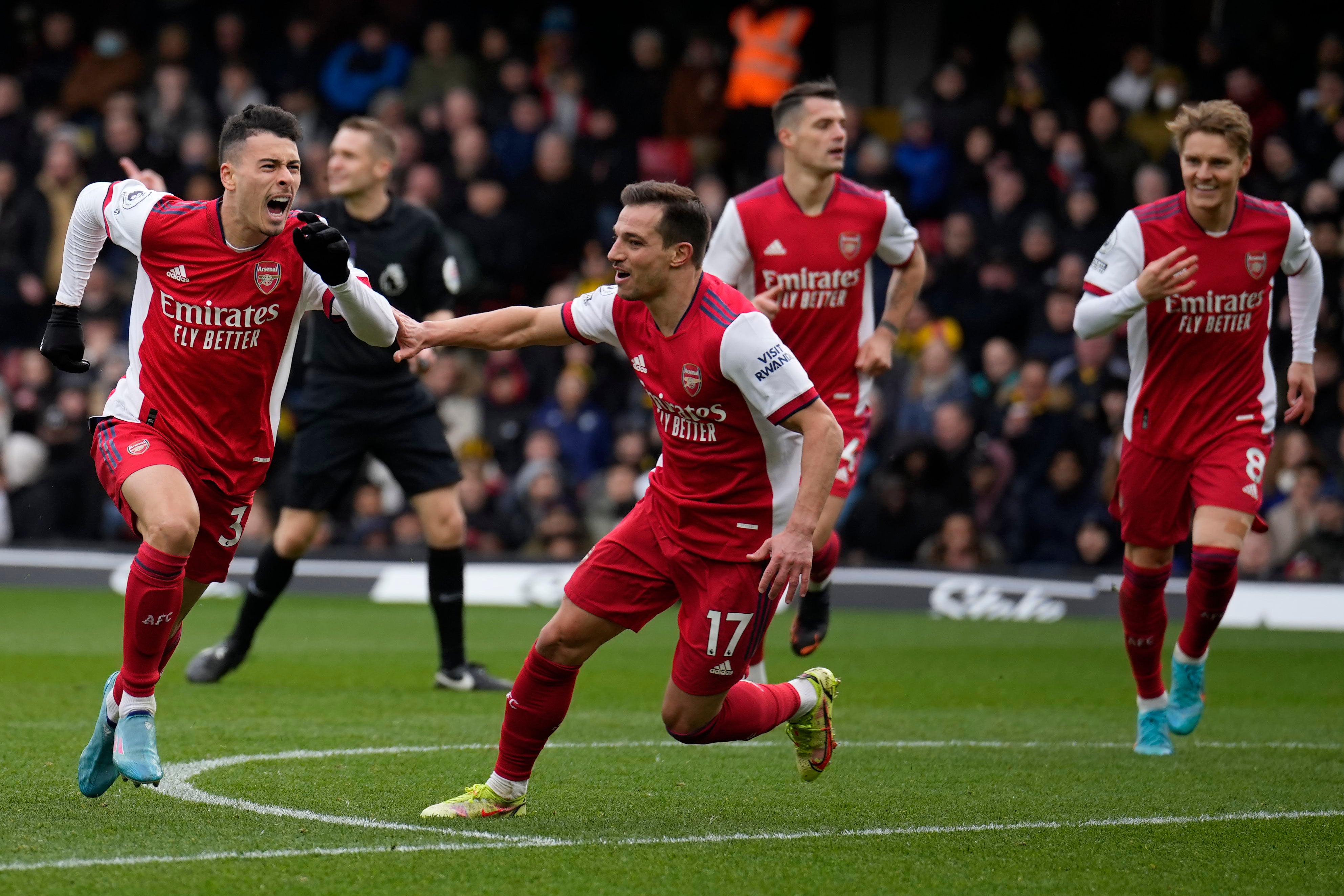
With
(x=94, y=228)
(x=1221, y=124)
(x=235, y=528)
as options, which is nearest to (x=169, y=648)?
(x=235, y=528)

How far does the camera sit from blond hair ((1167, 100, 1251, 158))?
7.61 metres

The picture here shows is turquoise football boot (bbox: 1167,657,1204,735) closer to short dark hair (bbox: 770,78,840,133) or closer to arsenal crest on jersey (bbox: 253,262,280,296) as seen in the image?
short dark hair (bbox: 770,78,840,133)

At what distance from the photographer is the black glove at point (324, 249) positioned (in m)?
6.08

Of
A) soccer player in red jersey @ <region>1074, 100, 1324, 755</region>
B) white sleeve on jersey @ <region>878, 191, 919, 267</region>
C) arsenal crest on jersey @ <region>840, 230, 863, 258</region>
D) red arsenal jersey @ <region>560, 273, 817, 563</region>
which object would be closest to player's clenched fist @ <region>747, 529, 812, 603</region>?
red arsenal jersey @ <region>560, 273, 817, 563</region>

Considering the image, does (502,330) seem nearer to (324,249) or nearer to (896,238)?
(324,249)

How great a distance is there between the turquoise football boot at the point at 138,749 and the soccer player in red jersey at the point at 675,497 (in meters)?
0.91

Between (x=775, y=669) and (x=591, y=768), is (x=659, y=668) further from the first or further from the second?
(x=591, y=768)

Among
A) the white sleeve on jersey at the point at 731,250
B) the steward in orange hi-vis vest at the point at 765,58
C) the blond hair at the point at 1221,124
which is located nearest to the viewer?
the blond hair at the point at 1221,124

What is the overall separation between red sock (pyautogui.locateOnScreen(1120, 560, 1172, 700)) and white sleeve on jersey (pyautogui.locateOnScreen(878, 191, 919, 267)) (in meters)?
1.99

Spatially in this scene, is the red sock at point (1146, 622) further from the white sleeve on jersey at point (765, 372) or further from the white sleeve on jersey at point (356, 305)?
the white sleeve on jersey at point (356, 305)

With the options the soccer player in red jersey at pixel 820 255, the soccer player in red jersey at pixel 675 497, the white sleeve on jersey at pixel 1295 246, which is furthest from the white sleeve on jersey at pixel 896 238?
the soccer player in red jersey at pixel 675 497

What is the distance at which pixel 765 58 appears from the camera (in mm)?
18312

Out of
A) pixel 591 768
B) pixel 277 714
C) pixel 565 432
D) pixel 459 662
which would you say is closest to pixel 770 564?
pixel 591 768

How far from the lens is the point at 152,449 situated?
627cm
